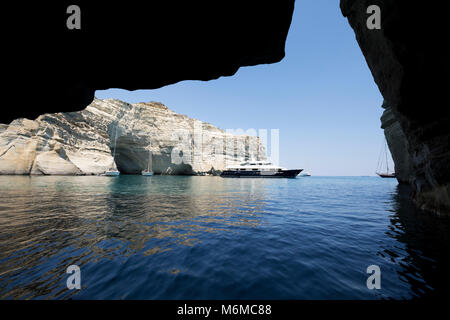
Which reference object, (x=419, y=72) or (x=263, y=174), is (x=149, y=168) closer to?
(x=263, y=174)

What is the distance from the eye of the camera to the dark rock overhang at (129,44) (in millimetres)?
4027

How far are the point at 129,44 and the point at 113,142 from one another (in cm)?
4885

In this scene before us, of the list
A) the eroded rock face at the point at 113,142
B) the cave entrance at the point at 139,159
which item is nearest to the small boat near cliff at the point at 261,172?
the eroded rock face at the point at 113,142

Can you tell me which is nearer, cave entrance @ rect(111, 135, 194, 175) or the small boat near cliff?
cave entrance @ rect(111, 135, 194, 175)

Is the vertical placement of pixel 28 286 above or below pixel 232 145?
below

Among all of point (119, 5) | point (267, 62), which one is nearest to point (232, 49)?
point (267, 62)

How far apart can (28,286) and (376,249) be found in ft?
25.9

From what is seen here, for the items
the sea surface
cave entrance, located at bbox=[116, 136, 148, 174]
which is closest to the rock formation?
the sea surface

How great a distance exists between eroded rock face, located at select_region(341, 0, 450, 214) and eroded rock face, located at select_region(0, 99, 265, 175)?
48.3 m

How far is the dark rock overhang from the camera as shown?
13.2ft

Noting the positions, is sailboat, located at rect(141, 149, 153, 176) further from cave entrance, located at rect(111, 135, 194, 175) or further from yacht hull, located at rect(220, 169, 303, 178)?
yacht hull, located at rect(220, 169, 303, 178)

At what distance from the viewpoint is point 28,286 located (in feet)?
9.76

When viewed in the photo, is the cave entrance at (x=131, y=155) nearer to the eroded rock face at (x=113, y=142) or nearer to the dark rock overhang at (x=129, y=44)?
the eroded rock face at (x=113, y=142)
